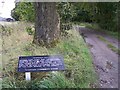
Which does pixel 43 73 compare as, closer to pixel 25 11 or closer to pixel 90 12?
pixel 25 11

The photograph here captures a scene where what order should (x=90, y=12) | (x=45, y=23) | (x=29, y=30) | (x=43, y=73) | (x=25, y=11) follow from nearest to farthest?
(x=43, y=73), (x=45, y=23), (x=29, y=30), (x=25, y=11), (x=90, y=12)

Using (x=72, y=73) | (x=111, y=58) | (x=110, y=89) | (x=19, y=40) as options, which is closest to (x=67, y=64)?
(x=72, y=73)

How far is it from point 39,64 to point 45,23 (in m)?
2.21

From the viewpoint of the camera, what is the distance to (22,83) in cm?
534

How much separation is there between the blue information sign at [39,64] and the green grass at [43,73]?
0.20 m

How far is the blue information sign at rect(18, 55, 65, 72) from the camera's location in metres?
5.36

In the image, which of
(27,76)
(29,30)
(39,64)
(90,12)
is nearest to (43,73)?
(39,64)

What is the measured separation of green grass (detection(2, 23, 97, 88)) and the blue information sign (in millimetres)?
195

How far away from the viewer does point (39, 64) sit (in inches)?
215

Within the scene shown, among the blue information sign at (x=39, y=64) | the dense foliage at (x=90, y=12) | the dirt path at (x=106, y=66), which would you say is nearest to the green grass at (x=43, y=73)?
the blue information sign at (x=39, y=64)

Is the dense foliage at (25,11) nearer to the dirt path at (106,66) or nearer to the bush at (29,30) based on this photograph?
the bush at (29,30)

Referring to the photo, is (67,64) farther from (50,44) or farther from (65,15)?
(65,15)

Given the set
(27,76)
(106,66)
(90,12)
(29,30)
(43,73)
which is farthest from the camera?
(90,12)

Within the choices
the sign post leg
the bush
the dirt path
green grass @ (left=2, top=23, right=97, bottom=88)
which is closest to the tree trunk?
green grass @ (left=2, top=23, right=97, bottom=88)
